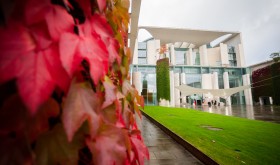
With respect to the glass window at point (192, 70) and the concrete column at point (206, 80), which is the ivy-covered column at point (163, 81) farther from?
the concrete column at point (206, 80)

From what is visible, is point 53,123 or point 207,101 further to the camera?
point 207,101

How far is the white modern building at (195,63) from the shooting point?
32688 millimetres

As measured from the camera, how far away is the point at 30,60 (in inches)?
13.3

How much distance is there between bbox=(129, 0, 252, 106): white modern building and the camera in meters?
32.7

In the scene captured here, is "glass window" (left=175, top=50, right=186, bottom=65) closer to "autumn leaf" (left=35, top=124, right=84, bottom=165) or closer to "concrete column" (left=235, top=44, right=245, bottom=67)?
"concrete column" (left=235, top=44, right=245, bottom=67)

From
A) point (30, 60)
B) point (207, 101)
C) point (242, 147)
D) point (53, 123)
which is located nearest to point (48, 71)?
point (30, 60)

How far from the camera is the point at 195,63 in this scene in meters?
38.4

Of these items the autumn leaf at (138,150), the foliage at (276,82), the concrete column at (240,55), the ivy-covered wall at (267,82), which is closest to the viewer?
the autumn leaf at (138,150)

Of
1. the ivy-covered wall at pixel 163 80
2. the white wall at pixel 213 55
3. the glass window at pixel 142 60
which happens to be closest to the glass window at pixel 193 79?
the white wall at pixel 213 55

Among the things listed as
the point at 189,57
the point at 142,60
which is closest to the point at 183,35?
the point at 189,57

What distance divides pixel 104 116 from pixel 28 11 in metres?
0.30

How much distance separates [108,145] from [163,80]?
2091 cm

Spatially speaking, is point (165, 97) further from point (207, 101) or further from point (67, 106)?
point (67, 106)

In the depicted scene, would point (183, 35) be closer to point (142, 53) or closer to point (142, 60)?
point (142, 53)
